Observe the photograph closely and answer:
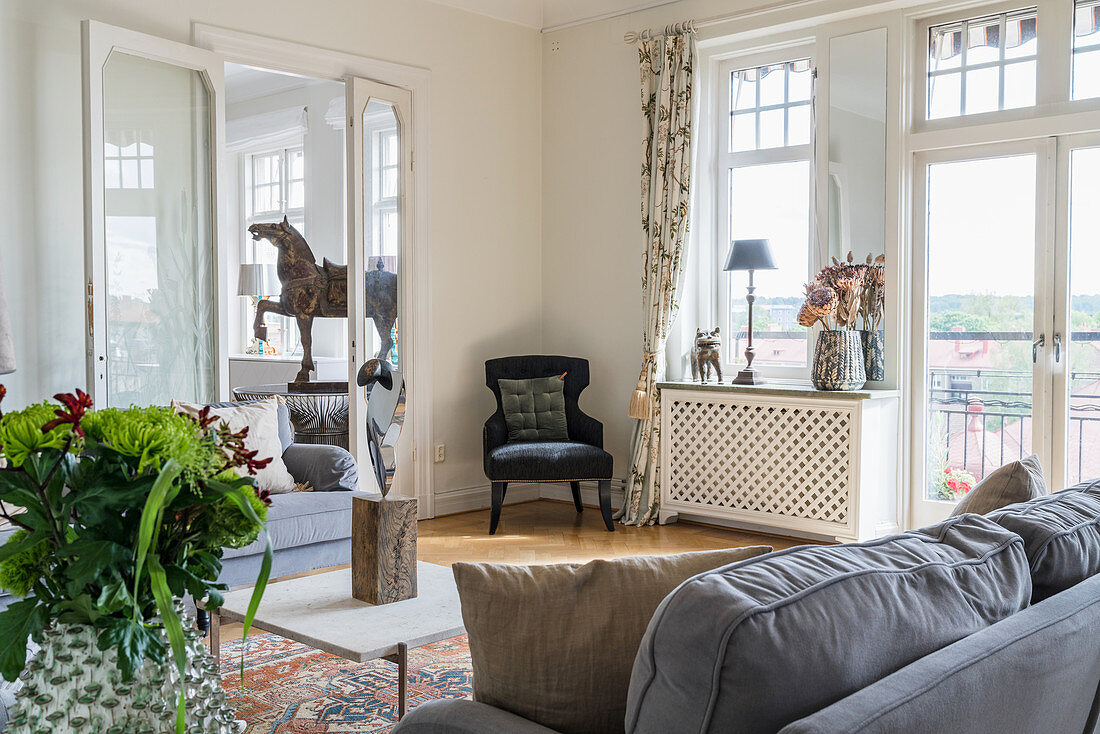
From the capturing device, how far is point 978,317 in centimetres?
469

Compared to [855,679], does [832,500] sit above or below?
below

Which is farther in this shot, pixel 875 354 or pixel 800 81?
pixel 800 81

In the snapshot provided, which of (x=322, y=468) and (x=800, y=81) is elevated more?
(x=800, y=81)

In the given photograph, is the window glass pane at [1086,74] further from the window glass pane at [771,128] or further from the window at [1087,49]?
the window glass pane at [771,128]

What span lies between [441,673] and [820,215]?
3256 millimetres

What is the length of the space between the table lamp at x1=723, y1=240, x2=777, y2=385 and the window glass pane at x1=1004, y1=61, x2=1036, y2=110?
4.34 ft

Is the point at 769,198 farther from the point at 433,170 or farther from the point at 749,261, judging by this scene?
the point at 433,170

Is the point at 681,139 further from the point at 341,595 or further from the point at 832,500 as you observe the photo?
the point at 341,595

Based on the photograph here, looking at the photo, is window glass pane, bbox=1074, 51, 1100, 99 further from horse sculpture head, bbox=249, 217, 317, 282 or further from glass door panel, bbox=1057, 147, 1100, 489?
horse sculpture head, bbox=249, 217, 317, 282

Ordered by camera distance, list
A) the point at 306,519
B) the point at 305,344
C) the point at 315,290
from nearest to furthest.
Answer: the point at 306,519
the point at 315,290
the point at 305,344

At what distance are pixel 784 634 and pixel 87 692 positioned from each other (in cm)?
69

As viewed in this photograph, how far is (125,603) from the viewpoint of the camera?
929 millimetres

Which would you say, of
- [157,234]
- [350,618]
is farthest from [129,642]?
[157,234]

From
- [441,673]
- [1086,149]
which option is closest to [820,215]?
[1086,149]
